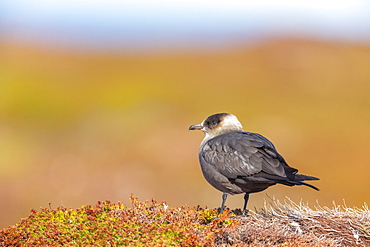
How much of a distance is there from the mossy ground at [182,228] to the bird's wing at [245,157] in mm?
588

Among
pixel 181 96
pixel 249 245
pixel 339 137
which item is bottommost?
pixel 249 245

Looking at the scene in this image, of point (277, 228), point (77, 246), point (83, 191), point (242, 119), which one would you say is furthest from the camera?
point (242, 119)

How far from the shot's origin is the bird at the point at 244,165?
700cm

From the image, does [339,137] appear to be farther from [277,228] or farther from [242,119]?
[277,228]

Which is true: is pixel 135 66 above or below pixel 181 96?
above

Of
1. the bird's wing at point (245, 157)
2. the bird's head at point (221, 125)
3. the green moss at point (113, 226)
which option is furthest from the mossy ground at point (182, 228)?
the bird's head at point (221, 125)

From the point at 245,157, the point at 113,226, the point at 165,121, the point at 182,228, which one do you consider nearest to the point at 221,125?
the point at 245,157

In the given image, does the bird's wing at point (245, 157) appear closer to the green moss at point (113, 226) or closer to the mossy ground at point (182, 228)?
the mossy ground at point (182, 228)

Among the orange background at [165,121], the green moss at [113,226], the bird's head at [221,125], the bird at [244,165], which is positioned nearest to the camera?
the green moss at [113,226]

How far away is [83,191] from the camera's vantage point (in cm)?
1986

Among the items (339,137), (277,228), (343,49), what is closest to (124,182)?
(339,137)

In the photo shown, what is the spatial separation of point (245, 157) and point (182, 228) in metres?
1.86

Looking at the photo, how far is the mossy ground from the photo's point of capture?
Answer: 5.59m

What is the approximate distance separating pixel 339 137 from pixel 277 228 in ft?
→ 65.1
